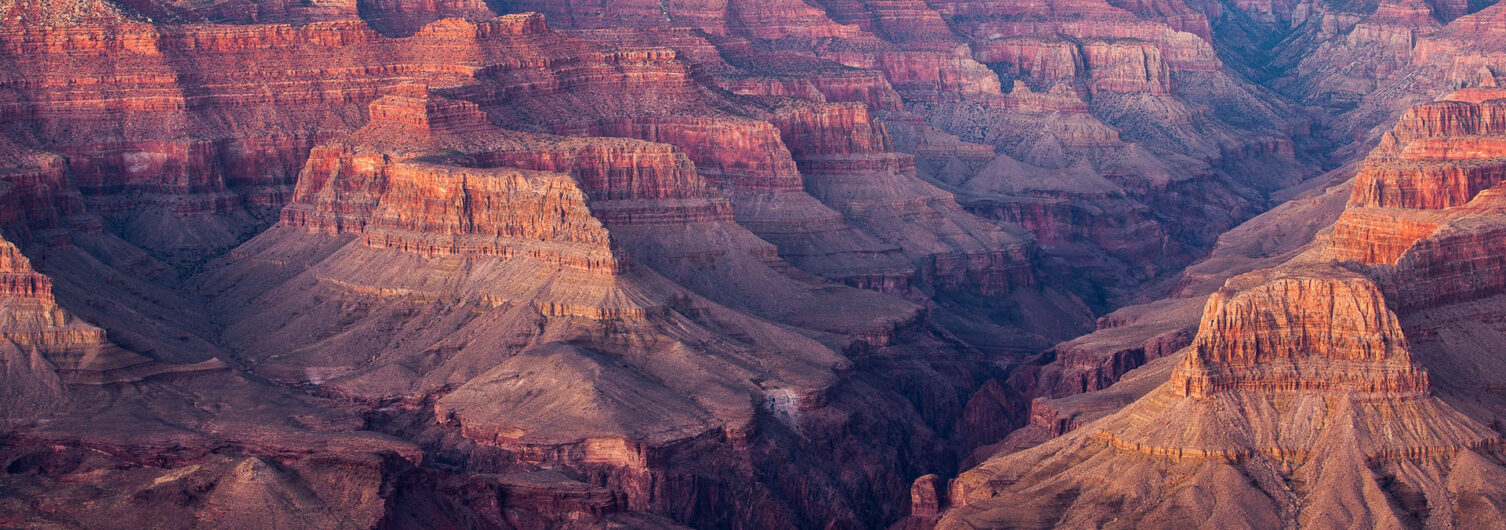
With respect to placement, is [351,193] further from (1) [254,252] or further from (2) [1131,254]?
(2) [1131,254]

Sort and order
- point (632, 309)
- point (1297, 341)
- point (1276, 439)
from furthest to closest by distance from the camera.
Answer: point (632, 309), point (1297, 341), point (1276, 439)

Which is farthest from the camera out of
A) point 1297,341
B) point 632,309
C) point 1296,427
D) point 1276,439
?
point 632,309

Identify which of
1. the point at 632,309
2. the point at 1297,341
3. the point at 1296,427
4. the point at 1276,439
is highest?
the point at 1297,341

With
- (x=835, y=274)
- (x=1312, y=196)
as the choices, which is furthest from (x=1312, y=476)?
(x=1312, y=196)

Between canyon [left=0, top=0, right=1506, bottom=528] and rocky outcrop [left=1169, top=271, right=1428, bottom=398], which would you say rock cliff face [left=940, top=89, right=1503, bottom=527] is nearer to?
rocky outcrop [left=1169, top=271, right=1428, bottom=398]

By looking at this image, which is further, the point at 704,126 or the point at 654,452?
the point at 704,126

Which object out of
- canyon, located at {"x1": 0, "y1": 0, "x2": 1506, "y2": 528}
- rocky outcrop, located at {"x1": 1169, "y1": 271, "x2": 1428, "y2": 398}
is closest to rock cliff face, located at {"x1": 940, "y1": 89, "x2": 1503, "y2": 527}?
rocky outcrop, located at {"x1": 1169, "y1": 271, "x2": 1428, "y2": 398}

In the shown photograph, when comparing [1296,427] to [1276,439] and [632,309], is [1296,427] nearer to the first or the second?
[1276,439]

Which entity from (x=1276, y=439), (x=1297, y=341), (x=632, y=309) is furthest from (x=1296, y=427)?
(x=632, y=309)
